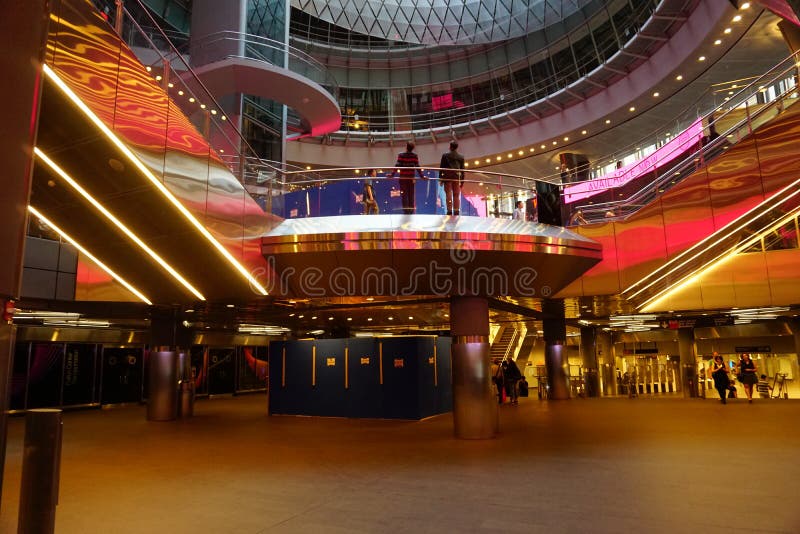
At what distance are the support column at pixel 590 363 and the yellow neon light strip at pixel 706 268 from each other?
888 cm

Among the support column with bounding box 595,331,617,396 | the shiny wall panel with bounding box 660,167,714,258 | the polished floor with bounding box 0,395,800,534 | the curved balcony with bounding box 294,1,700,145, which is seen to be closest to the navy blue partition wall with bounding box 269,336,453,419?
the polished floor with bounding box 0,395,800,534

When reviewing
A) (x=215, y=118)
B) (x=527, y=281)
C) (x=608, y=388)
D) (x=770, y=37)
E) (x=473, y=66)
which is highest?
(x=473, y=66)

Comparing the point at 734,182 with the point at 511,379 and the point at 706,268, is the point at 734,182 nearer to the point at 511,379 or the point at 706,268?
the point at 706,268

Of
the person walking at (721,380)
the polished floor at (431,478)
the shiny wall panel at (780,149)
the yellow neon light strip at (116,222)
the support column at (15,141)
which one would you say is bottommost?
the polished floor at (431,478)

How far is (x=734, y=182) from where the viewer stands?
1439 centimetres

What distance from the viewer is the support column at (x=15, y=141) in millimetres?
3859

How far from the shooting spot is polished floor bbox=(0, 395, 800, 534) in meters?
6.71

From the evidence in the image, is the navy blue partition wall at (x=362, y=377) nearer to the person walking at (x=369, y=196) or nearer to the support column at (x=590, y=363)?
the person walking at (x=369, y=196)

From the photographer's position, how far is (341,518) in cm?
691

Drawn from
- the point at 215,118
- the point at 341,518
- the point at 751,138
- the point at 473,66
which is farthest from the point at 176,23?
the point at 341,518

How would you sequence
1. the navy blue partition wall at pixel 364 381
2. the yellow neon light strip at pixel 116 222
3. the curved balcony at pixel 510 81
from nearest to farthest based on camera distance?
the yellow neon light strip at pixel 116 222, the navy blue partition wall at pixel 364 381, the curved balcony at pixel 510 81

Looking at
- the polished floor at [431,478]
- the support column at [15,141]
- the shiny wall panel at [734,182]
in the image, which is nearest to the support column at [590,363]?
the polished floor at [431,478]

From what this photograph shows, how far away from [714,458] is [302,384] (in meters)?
14.3

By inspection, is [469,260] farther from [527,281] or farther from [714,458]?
[714,458]
